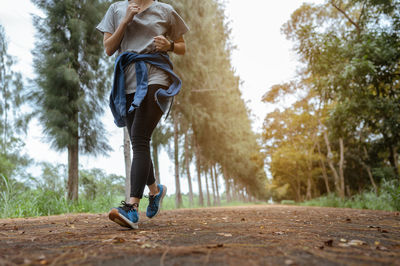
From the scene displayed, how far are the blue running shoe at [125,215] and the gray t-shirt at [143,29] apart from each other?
0.98 m

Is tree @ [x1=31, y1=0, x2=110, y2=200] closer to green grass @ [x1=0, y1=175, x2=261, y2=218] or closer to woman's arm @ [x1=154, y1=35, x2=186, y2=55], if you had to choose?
green grass @ [x1=0, y1=175, x2=261, y2=218]

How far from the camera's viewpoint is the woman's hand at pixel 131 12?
2.32 metres

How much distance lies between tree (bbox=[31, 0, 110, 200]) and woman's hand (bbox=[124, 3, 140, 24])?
6.03 m

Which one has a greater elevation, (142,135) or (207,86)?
(207,86)

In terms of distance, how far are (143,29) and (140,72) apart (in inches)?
16.7

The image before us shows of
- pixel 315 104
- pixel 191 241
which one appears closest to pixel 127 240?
pixel 191 241

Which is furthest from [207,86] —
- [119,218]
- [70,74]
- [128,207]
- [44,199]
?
[119,218]

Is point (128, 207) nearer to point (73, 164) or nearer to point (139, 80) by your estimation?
point (139, 80)

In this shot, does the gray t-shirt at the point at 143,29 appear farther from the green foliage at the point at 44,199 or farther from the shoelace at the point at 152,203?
the green foliage at the point at 44,199

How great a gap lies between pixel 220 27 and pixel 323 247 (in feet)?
41.4

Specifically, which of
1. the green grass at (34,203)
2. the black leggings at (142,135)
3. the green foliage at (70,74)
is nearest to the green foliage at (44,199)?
the green grass at (34,203)

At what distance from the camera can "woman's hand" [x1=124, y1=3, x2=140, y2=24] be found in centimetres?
232

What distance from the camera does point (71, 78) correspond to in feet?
25.1

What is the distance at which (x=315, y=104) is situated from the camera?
51.2ft
